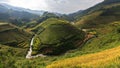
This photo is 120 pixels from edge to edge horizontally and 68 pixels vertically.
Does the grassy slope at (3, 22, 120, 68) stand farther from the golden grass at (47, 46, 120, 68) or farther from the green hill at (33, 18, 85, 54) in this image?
the green hill at (33, 18, 85, 54)

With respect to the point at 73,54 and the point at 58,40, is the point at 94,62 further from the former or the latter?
the point at 58,40

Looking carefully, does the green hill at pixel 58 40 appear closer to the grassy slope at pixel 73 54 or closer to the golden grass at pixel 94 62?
the grassy slope at pixel 73 54

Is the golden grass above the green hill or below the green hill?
above

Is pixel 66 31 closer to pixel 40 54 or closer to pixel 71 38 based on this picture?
pixel 71 38

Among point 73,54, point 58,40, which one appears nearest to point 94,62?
point 73,54

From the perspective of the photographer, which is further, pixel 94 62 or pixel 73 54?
pixel 73 54

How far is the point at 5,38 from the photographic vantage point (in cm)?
19362

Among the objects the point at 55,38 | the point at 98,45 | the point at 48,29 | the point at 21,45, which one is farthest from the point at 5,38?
the point at 98,45

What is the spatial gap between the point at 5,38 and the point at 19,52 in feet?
→ 146

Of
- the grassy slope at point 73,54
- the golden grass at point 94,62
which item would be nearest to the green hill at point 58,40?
the grassy slope at point 73,54

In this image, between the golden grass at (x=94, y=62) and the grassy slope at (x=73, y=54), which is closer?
the golden grass at (x=94, y=62)

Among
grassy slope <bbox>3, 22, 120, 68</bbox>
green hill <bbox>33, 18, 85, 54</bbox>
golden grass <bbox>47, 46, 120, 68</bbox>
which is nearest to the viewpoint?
golden grass <bbox>47, 46, 120, 68</bbox>

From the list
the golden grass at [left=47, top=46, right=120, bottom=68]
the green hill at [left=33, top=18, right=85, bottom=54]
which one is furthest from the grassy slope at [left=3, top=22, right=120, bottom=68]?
the green hill at [left=33, top=18, right=85, bottom=54]

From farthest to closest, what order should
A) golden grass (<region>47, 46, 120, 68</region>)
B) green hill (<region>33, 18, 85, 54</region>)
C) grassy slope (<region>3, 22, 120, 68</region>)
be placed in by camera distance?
green hill (<region>33, 18, 85, 54</region>) < grassy slope (<region>3, 22, 120, 68</region>) < golden grass (<region>47, 46, 120, 68</region>)
